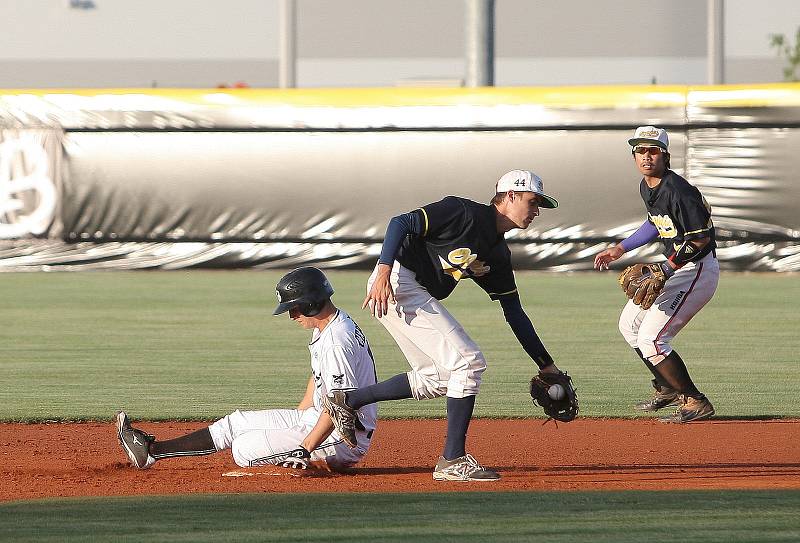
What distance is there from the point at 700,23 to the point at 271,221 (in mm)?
31840

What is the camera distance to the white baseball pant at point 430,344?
20.0ft

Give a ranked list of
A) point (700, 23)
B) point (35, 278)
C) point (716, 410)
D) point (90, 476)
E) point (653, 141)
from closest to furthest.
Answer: point (90, 476)
point (653, 141)
point (716, 410)
point (35, 278)
point (700, 23)

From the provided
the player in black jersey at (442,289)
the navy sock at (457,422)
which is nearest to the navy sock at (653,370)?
the player in black jersey at (442,289)

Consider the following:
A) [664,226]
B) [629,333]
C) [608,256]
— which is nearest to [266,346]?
[608,256]

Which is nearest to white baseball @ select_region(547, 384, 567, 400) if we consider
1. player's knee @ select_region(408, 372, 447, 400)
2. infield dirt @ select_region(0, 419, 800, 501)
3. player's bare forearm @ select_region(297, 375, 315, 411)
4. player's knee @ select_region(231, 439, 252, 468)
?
infield dirt @ select_region(0, 419, 800, 501)

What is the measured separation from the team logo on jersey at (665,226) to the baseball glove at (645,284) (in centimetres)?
20

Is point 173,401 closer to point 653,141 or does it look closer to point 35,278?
point 653,141

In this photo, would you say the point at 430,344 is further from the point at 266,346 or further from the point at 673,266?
the point at 266,346

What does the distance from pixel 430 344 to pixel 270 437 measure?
36.2 inches

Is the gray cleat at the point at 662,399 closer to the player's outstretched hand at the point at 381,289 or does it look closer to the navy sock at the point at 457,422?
the navy sock at the point at 457,422

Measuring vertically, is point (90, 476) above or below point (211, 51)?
below

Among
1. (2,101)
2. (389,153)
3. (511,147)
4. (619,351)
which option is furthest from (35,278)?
(619,351)

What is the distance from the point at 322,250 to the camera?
1812 cm

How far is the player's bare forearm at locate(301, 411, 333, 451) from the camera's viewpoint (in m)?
6.05
